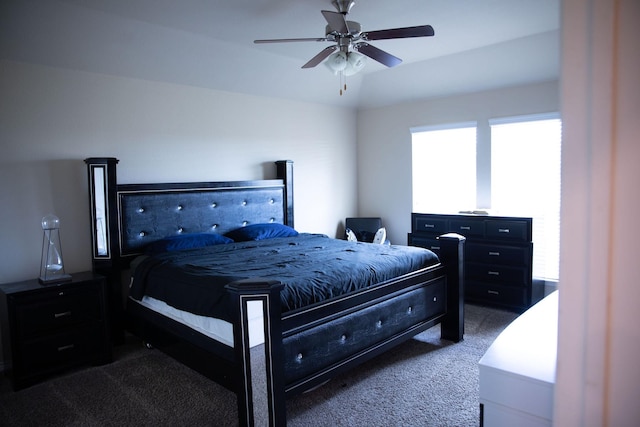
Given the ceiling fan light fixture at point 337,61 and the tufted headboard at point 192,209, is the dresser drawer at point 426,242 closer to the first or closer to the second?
the tufted headboard at point 192,209

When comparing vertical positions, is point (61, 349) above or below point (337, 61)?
below

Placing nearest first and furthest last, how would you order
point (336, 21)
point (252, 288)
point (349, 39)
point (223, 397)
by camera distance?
point (252, 288) → point (336, 21) → point (223, 397) → point (349, 39)

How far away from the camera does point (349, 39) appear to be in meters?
2.91

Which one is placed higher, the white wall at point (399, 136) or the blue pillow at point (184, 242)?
the white wall at point (399, 136)

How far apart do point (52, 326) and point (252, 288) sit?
191 cm

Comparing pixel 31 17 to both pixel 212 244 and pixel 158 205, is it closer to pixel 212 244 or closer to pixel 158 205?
pixel 158 205

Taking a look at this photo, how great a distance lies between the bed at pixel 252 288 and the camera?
2.16 metres

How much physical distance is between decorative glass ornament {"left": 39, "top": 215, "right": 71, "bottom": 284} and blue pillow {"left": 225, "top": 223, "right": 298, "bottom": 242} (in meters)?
1.60

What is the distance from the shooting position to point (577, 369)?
2.08ft

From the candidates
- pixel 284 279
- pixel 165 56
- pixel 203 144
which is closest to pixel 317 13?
pixel 165 56

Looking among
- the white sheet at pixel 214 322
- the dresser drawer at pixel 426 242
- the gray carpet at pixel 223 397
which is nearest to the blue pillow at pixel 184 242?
the white sheet at pixel 214 322

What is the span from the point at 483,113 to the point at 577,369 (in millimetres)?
4824

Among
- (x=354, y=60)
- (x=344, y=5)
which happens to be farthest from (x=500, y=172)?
(x=344, y=5)

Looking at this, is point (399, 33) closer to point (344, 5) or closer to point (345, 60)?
point (345, 60)
